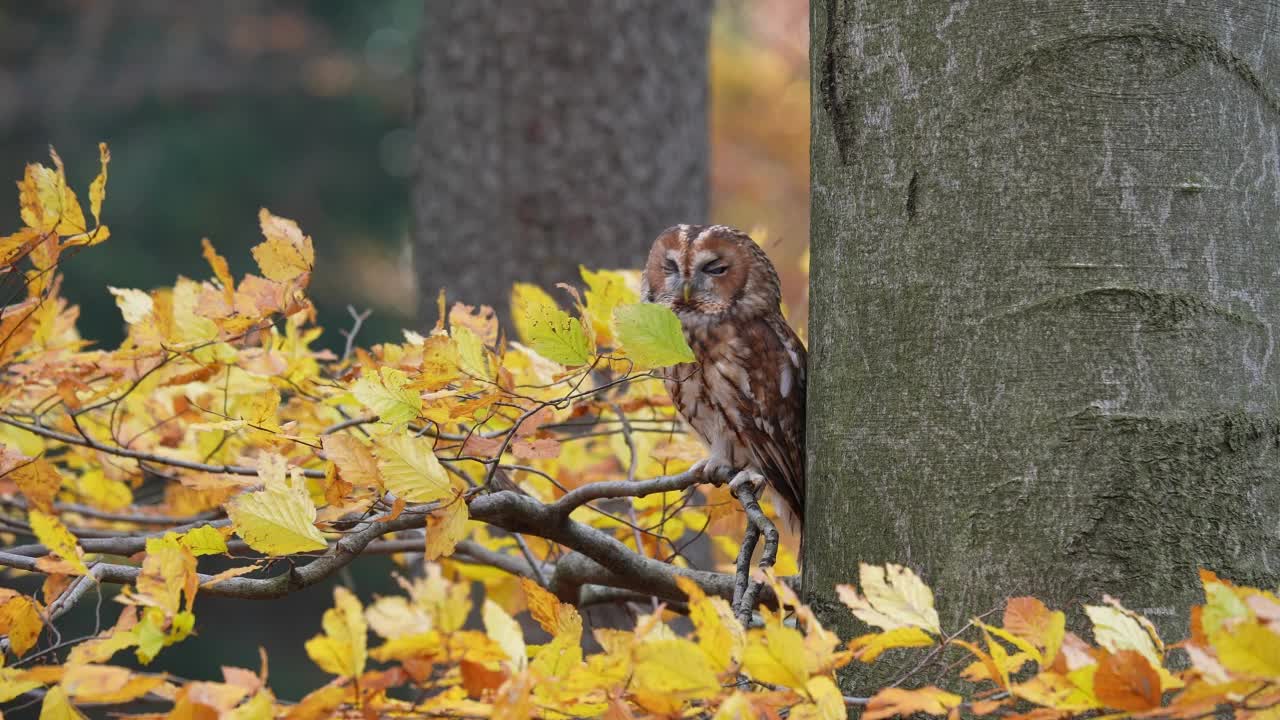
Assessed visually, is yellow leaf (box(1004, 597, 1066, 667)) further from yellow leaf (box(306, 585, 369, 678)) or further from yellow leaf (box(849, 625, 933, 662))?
yellow leaf (box(306, 585, 369, 678))

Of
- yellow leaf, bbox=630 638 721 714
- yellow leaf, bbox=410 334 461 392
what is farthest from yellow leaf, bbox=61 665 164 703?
yellow leaf, bbox=410 334 461 392

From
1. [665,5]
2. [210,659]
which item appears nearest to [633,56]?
[665,5]

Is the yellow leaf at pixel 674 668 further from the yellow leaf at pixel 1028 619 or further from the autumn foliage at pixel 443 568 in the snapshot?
the yellow leaf at pixel 1028 619

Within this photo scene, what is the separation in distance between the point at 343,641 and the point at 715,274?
→ 163 cm

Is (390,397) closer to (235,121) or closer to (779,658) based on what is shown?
(779,658)

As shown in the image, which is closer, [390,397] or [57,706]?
[57,706]

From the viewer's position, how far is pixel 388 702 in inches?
46.1

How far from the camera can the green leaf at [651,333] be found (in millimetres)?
1257

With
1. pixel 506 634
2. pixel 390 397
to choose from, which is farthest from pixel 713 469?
pixel 506 634

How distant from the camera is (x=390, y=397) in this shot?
4.44ft

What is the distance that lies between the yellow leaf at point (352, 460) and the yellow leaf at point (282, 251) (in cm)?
44

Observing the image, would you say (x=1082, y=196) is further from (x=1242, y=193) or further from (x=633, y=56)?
(x=633, y=56)

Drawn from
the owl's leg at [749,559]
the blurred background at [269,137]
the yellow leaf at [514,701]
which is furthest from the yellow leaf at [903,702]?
the blurred background at [269,137]

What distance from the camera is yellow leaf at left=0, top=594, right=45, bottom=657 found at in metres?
1.24
